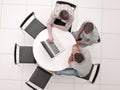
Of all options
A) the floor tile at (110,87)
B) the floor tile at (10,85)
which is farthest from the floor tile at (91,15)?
the floor tile at (10,85)

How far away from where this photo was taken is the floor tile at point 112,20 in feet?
10.6

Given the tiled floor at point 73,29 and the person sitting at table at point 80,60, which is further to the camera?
the tiled floor at point 73,29

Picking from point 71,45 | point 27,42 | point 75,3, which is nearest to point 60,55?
point 71,45

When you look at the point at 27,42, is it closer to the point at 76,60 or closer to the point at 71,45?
the point at 71,45

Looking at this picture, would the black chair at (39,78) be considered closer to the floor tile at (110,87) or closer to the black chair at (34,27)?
the black chair at (34,27)

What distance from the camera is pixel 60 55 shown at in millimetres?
2723

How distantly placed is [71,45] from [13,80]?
0.88m

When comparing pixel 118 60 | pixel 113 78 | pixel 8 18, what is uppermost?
pixel 8 18

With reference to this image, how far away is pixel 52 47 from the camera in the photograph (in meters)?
2.68

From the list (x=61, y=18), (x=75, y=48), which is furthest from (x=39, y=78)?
(x=61, y=18)

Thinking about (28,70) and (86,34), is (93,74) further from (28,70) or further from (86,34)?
(28,70)

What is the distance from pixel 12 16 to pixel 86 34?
1034 mm

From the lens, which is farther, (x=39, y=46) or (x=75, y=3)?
(x=75, y=3)

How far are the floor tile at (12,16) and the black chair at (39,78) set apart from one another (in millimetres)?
672
